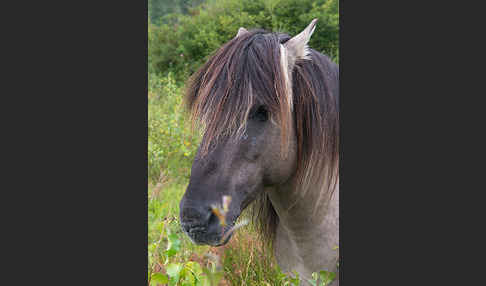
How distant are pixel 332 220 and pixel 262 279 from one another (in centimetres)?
63

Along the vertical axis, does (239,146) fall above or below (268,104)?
below

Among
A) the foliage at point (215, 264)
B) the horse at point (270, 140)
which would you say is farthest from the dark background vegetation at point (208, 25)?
the foliage at point (215, 264)

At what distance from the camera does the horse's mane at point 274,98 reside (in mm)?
2086

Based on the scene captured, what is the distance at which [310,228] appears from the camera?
2.51m

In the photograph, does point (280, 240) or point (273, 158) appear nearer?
point (273, 158)

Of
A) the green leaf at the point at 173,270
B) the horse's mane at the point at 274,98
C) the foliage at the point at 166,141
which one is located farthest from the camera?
the foliage at the point at 166,141

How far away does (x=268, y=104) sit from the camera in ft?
6.88

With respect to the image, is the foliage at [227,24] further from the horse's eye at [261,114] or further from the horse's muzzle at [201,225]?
the horse's muzzle at [201,225]

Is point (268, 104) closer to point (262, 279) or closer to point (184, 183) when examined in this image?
point (262, 279)

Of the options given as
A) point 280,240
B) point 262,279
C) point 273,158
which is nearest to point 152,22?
point 273,158

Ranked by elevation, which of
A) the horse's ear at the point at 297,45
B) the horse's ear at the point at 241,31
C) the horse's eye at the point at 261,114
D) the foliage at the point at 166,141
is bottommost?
the foliage at the point at 166,141


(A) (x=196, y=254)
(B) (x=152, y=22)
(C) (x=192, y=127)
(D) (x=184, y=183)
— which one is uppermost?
(B) (x=152, y=22)

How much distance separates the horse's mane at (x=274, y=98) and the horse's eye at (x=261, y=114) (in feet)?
0.13

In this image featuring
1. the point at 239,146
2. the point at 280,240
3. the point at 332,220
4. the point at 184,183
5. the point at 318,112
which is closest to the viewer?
the point at 239,146
